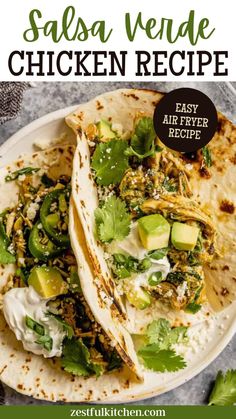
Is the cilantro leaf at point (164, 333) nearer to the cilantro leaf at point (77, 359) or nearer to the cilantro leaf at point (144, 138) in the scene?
the cilantro leaf at point (77, 359)

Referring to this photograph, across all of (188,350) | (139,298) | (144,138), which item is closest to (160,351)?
(188,350)

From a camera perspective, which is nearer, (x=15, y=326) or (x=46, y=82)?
(x=15, y=326)

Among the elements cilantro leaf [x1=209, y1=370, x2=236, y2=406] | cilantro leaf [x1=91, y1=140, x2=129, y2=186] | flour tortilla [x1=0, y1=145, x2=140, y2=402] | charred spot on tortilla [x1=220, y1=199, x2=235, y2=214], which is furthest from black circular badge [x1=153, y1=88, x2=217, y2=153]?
cilantro leaf [x1=209, y1=370, x2=236, y2=406]

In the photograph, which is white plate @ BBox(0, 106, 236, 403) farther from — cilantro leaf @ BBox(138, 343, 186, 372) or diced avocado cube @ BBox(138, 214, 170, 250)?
diced avocado cube @ BBox(138, 214, 170, 250)

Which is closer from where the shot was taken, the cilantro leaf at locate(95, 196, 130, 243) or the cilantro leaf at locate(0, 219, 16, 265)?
the cilantro leaf at locate(95, 196, 130, 243)

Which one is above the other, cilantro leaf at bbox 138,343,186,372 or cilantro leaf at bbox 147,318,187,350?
cilantro leaf at bbox 147,318,187,350

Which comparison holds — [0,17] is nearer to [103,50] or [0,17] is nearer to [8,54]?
[8,54]

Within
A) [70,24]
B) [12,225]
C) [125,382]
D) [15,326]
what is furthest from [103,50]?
[125,382]

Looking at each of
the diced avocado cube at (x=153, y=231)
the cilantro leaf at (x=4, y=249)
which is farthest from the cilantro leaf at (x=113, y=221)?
the cilantro leaf at (x=4, y=249)
